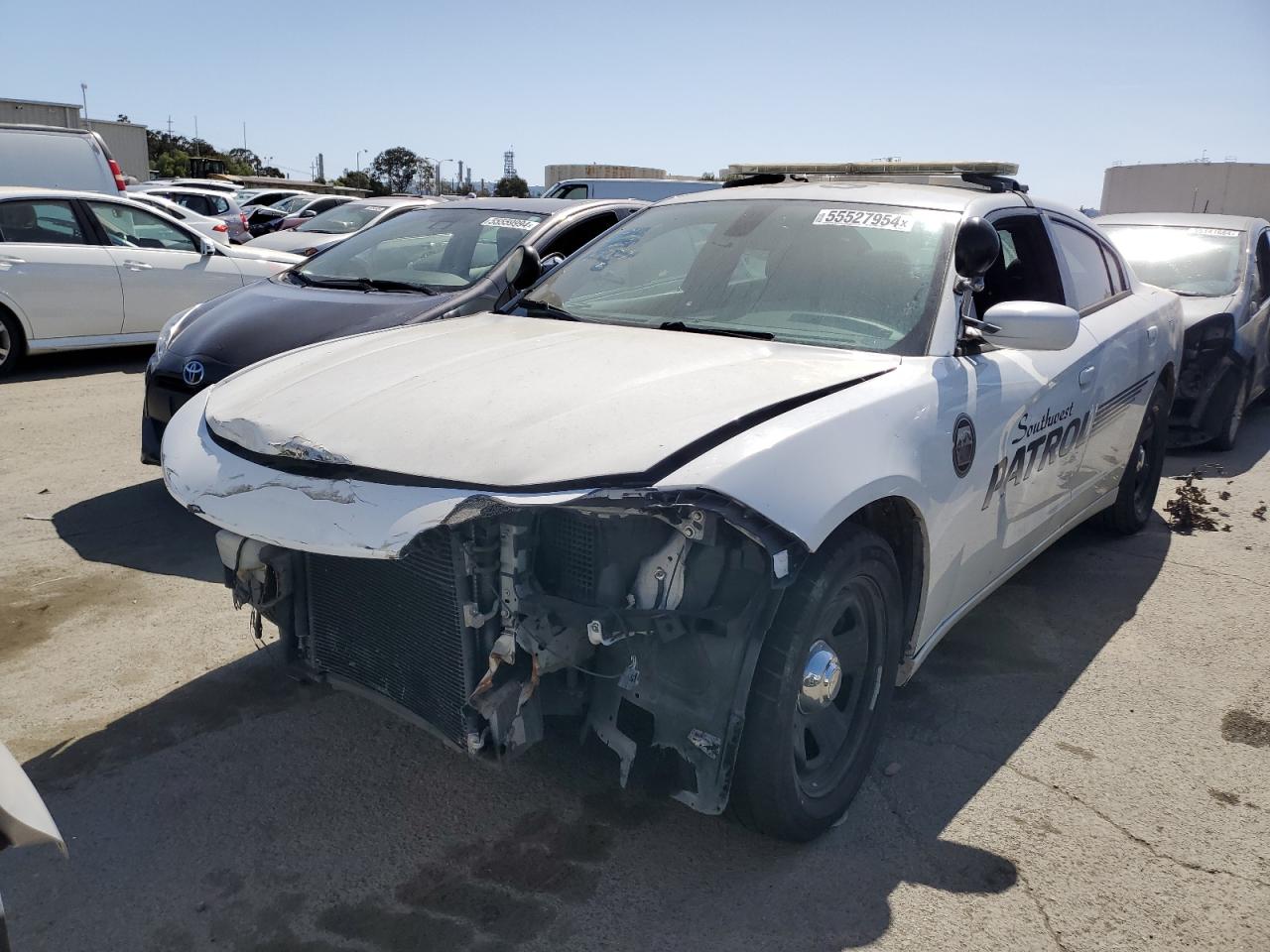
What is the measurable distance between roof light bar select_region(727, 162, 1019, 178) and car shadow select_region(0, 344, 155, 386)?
6606 mm

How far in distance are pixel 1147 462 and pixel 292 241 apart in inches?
381

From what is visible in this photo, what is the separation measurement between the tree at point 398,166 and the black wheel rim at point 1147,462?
61.3 meters

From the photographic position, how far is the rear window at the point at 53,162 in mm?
11102

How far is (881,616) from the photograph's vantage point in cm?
287

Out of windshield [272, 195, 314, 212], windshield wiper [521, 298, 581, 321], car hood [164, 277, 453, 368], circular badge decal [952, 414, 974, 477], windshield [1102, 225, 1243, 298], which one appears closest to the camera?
circular badge decal [952, 414, 974, 477]

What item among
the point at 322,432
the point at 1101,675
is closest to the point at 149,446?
the point at 322,432

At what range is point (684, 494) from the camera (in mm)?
2205

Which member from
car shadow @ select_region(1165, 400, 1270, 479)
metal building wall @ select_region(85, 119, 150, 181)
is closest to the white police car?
car shadow @ select_region(1165, 400, 1270, 479)

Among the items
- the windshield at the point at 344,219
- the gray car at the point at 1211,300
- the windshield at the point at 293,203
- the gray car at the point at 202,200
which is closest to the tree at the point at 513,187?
the windshield at the point at 293,203

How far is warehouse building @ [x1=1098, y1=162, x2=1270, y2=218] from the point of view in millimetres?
22562

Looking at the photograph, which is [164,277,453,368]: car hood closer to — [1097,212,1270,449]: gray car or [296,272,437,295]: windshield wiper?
[296,272,437,295]: windshield wiper

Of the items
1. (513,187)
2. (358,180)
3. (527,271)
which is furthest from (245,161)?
(527,271)

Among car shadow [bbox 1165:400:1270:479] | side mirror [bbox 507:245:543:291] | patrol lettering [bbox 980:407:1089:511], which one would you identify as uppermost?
side mirror [bbox 507:245:543:291]

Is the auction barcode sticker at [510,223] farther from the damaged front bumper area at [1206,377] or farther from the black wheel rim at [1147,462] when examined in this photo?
the damaged front bumper area at [1206,377]
